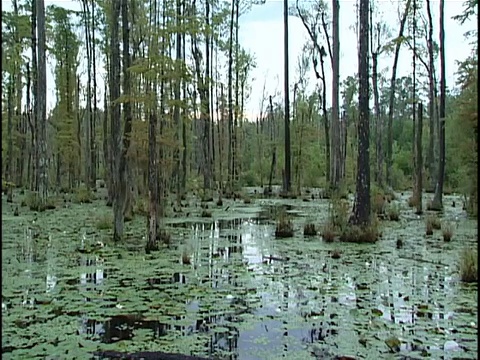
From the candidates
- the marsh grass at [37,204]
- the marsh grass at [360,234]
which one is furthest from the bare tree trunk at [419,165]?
the marsh grass at [37,204]

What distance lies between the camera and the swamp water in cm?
344

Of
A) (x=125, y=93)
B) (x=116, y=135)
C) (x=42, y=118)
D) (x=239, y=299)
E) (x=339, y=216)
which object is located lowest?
(x=239, y=299)

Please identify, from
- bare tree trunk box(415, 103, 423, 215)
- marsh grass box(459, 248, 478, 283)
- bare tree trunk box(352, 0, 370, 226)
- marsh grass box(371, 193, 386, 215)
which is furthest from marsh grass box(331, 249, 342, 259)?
bare tree trunk box(415, 103, 423, 215)

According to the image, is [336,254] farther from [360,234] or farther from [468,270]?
[468,270]

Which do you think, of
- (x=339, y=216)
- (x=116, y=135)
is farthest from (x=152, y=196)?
(x=339, y=216)

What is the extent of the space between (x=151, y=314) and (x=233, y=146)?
57.2ft

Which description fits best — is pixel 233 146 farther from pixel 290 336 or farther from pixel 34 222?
pixel 290 336

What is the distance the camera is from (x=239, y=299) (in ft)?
15.4

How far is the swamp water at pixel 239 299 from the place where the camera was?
3443 millimetres

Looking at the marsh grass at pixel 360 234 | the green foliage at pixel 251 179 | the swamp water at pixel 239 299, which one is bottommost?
the swamp water at pixel 239 299

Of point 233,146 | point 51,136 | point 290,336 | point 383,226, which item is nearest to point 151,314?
point 290,336

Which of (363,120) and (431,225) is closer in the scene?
(363,120)

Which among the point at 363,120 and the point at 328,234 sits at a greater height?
the point at 363,120

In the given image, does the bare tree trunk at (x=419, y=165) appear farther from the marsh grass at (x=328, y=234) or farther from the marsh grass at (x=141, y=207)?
the marsh grass at (x=141, y=207)
